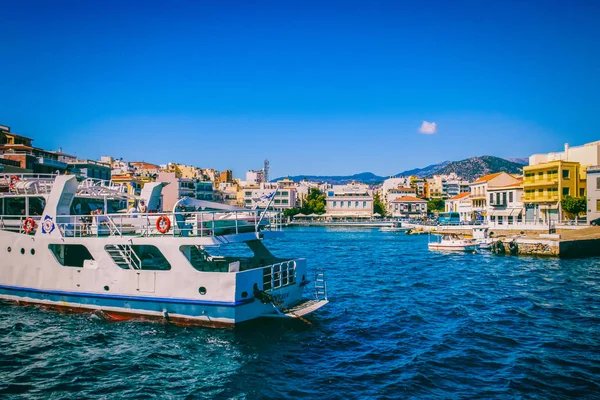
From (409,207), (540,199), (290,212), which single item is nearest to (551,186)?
(540,199)

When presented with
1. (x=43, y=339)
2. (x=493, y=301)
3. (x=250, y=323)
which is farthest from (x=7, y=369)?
(x=493, y=301)

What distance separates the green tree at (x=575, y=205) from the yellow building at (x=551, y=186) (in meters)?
1.49

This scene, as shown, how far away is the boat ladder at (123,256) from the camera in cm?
1632

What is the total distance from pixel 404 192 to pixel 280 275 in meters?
123

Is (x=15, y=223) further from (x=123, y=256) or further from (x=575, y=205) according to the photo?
(x=575, y=205)

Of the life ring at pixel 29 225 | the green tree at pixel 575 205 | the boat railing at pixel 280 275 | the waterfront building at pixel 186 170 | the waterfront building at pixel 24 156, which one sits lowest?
the boat railing at pixel 280 275

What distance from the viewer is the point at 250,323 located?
15250mm

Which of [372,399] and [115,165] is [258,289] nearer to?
[372,399]

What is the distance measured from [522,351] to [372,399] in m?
5.92

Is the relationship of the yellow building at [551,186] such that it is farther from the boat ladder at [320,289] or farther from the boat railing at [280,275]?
the boat railing at [280,275]

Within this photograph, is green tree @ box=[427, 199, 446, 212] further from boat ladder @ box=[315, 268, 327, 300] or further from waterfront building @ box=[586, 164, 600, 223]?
boat ladder @ box=[315, 268, 327, 300]

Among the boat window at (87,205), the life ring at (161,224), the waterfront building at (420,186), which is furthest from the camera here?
the waterfront building at (420,186)

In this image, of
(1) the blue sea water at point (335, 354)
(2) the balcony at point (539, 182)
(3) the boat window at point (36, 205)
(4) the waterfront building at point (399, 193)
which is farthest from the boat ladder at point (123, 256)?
(4) the waterfront building at point (399, 193)

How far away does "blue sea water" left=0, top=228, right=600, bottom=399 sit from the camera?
11.2m
